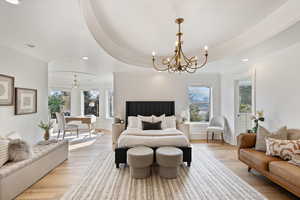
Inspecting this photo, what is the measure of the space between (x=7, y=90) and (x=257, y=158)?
487 centimetres

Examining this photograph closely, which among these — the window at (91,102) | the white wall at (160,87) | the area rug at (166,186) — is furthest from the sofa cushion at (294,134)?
the window at (91,102)

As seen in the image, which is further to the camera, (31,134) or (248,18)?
(31,134)

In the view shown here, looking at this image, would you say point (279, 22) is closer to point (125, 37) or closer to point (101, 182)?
point (125, 37)

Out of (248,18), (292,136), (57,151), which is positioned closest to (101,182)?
(57,151)

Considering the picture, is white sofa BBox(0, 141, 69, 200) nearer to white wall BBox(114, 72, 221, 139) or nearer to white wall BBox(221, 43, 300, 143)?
white wall BBox(114, 72, 221, 139)

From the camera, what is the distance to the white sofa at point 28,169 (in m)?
2.28

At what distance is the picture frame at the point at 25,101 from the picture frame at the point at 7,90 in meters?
0.12

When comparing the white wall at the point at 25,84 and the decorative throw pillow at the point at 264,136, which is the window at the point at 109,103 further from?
the decorative throw pillow at the point at 264,136

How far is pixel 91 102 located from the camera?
338 inches

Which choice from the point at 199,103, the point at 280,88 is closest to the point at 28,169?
the point at 280,88

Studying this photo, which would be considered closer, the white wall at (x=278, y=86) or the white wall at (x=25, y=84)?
the white wall at (x=278, y=86)

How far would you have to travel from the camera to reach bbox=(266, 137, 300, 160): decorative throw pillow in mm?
2615

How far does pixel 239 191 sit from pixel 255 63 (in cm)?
322

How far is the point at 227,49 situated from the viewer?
3.77 m
